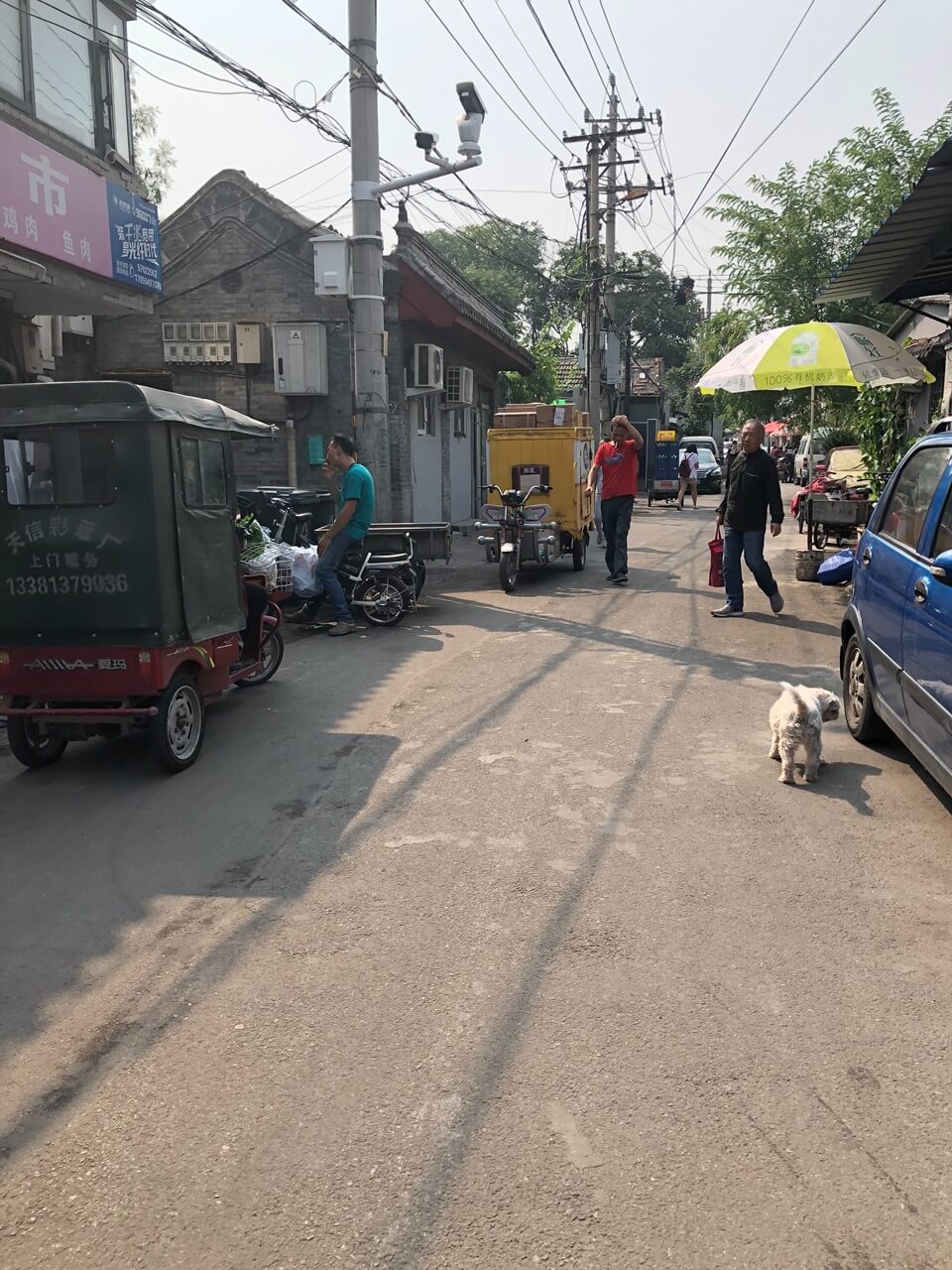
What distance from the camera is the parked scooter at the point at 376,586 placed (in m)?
10.3

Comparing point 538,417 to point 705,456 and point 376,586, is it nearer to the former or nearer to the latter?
point 376,586

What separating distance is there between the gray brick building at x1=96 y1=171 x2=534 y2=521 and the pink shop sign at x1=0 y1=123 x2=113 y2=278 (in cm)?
546

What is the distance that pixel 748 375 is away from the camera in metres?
10.2

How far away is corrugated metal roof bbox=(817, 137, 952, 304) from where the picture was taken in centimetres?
679

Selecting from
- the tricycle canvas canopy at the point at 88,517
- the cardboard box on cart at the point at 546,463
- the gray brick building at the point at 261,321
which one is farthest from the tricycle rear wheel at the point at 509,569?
the tricycle canvas canopy at the point at 88,517

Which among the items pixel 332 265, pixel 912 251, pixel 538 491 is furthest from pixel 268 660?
pixel 912 251

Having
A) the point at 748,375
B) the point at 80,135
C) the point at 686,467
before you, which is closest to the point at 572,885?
the point at 748,375

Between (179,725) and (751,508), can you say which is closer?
(179,725)

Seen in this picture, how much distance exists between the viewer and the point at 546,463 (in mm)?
13727

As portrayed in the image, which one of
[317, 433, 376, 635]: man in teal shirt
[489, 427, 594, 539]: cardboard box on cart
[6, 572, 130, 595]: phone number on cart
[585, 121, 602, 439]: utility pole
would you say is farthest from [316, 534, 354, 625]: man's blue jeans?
[585, 121, 602, 439]: utility pole

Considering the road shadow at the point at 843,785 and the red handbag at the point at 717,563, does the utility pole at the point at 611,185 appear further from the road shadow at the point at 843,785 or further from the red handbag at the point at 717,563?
the road shadow at the point at 843,785

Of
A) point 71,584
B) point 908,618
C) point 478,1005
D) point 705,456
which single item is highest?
point 705,456

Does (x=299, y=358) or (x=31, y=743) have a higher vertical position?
(x=299, y=358)

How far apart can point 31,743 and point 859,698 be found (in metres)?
4.96
